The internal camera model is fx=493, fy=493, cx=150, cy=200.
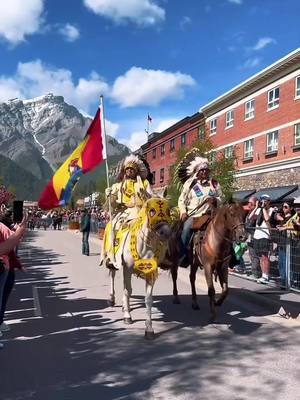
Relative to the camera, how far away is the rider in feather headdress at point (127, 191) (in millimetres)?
8258

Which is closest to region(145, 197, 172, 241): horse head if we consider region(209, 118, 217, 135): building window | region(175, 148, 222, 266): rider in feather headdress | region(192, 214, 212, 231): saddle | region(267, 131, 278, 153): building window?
region(192, 214, 212, 231): saddle

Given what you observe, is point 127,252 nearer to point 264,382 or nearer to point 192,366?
point 192,366

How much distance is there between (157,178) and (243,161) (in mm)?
26393

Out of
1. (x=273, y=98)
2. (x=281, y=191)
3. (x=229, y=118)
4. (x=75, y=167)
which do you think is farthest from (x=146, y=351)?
(x=229, y=118)

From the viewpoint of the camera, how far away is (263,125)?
37.1 m

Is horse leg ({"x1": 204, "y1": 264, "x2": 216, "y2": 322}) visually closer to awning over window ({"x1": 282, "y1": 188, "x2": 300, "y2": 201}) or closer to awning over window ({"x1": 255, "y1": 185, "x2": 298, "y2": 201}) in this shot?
awning over window ({"x1": 282, "y1": 188, "x2": 300, "y2": 201})

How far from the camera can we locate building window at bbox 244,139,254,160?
129 ft

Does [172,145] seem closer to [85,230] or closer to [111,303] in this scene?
[85,230]

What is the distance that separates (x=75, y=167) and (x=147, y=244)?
2427mm

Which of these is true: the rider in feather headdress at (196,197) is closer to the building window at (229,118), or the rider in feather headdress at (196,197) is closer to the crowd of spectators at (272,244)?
the crowd of spectators at (272,244)

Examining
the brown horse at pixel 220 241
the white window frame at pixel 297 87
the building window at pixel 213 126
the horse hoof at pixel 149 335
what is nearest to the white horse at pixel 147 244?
the horse hoof at pixel 149 335

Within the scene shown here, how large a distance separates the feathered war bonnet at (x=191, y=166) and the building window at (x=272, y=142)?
1040 inches

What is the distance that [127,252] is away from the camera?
7402 mm

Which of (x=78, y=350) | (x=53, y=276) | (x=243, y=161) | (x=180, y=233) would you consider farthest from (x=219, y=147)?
(x=78, y=350)
